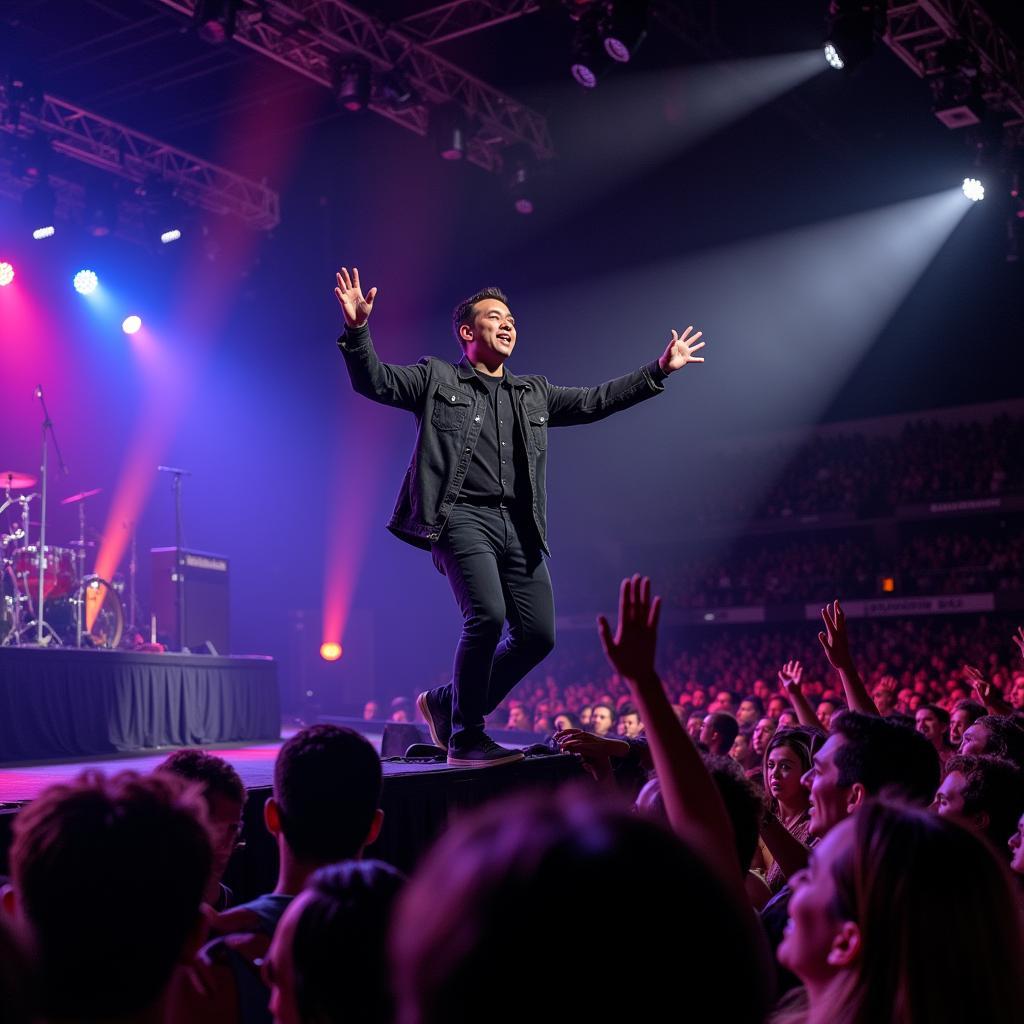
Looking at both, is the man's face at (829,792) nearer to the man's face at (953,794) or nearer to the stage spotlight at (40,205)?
the man's face at (953,794)

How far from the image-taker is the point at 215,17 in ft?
33.2

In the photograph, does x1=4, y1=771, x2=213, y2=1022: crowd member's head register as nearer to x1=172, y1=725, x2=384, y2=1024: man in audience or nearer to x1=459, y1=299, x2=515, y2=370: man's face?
x1=172, y1=725, x2=384, y2=1024: man in audience

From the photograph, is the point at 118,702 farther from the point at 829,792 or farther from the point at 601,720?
the point at 829,792

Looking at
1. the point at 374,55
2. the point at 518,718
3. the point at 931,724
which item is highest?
the point at 374,55

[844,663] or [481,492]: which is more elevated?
[481,492]

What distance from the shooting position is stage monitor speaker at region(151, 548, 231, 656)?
1248 cm

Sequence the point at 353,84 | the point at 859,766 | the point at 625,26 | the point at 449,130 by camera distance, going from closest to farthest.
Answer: the point at 859,766 → the point at 625,26 → the point at 353,84 → the point at 449,130

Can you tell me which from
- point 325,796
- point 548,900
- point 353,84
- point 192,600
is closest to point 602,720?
point 192,600

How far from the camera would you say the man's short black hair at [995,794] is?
11.1ft

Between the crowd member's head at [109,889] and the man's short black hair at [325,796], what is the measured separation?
3.26ft

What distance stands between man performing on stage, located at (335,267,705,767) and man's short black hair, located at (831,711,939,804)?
1896 millimetres

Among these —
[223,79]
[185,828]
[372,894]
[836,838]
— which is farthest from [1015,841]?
[223,79]

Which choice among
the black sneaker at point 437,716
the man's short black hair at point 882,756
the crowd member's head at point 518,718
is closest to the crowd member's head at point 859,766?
the man's short black hair at point 882,756

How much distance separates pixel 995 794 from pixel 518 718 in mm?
13852
